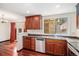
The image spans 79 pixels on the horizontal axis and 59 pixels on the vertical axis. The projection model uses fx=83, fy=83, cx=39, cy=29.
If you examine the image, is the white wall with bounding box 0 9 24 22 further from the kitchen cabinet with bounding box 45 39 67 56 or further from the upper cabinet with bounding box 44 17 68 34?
the kitchen cabinet with bounding box 45 39 67 56

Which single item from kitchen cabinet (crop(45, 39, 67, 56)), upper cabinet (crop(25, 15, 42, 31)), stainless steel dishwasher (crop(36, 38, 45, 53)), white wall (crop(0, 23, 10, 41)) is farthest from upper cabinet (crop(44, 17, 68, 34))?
stainless steel dishwasher (crop(36, 38, 45, 53))

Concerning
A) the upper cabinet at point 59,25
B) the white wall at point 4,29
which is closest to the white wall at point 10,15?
the white wall at point 4,29

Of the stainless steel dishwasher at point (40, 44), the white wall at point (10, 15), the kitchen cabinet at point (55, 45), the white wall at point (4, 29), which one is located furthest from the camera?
the stainless steel dishwasher at point (40, 44)

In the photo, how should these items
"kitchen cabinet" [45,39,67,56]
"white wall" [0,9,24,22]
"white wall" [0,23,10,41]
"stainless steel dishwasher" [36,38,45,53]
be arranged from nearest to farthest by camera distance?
"white wall" [0,9,24,22]
"white wall" [0,23,10,41]
"kitchen cabinet" [45,39,67,56]
"stainless steel dishwasher" [36,38,45,53]

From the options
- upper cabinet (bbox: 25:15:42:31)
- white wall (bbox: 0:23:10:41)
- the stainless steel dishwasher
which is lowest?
the stainless steel dishwasher

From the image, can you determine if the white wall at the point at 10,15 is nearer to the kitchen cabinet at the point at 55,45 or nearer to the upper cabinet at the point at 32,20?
the upper cabinet at the point at 32,20

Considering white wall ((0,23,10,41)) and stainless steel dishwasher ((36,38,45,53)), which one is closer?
white wall ((0,23,10,41))

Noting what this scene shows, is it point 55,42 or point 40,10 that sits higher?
point 40,10

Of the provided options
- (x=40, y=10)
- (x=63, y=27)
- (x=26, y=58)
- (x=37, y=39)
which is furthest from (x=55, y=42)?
(x=26, y=58)

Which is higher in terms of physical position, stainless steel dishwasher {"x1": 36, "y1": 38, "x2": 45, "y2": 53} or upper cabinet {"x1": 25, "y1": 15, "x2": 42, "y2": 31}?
upper cabinet {"x1": 25, "y1": 15, "x2": 42, "y2": 31}

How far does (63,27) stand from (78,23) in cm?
20

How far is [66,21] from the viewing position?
3.91 feet

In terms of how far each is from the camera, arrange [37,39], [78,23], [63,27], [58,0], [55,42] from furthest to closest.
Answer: [37,39] → [55,42] → [63,27] → [78,23] → [58,0]

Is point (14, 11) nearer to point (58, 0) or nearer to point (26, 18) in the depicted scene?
point (26, 18)
